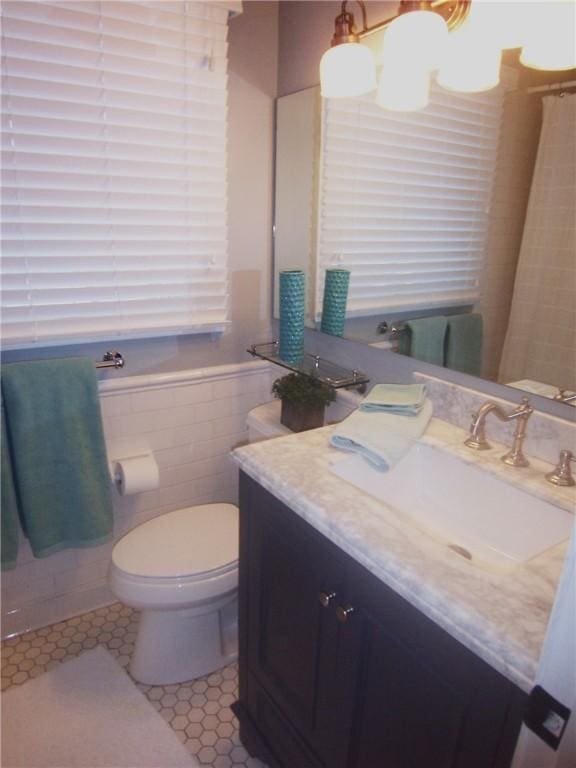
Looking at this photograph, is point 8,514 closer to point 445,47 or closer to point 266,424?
point 266,424

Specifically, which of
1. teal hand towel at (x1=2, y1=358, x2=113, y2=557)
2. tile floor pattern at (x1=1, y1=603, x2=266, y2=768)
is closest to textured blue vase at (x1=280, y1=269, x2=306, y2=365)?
teal hand towel at (x1=2, y1=358, x2=113, y2=557)

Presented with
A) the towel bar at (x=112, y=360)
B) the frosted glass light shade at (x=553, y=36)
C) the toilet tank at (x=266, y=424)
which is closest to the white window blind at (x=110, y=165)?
the towel bar at (x=112, y=360)

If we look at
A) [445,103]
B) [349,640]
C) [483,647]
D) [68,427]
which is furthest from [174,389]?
[483,647]

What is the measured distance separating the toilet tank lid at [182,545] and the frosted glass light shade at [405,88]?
1.38 meters

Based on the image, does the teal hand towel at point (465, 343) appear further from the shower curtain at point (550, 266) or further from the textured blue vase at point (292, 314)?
the textured blue vase at point (292, 314)

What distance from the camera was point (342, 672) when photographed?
0.96 meters

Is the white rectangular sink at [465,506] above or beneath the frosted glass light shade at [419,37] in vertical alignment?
beneath

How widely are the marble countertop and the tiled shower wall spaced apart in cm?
74

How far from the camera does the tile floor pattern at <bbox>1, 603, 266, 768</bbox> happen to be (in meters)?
1.43

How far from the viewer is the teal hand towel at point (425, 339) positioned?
135 cm

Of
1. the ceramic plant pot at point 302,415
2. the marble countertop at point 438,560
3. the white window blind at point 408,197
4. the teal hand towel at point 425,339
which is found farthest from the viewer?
the ceramic plant pot at point 302,415

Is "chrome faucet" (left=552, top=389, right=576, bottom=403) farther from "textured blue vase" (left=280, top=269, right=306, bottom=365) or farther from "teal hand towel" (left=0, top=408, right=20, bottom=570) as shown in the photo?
"teal hand towel" (left=0, top=408, right=20, bottom=570)

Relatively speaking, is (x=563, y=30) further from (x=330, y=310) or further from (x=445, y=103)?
(x=330, y=310)

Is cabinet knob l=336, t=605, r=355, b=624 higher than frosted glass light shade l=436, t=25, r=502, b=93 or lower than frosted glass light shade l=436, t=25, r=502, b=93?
lower
